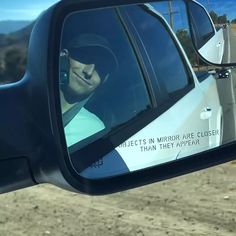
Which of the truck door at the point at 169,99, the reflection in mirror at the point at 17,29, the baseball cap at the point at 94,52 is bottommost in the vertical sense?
the truck door at the point at 169,99

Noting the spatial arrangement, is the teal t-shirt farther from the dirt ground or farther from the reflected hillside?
the dirt ground

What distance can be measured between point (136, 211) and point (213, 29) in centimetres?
336

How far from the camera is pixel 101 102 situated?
1719mm

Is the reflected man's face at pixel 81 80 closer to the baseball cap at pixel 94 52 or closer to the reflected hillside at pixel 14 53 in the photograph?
the baseball cap at pixel 94 52

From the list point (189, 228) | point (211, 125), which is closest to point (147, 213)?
point (189, 228)

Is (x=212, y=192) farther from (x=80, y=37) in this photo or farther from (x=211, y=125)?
(x=80, y=37)

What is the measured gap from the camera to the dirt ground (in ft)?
15.3

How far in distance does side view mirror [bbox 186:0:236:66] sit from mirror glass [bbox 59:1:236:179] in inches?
1.3

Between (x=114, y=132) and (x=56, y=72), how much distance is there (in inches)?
14.8

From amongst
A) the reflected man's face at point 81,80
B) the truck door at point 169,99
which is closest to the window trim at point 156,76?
the truck door at point 169,99

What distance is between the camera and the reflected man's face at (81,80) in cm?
159

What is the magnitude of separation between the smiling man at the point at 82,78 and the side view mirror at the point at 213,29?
28 centimetres

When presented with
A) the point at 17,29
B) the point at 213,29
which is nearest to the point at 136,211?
the point at 213,29

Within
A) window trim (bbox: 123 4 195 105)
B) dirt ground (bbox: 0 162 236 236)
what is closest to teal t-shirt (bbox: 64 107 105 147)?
window trim (bbox: 123 4 195 105)
